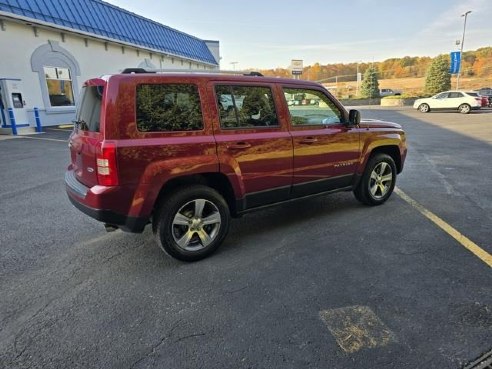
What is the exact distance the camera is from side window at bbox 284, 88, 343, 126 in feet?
14.2

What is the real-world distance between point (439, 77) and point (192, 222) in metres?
45.5

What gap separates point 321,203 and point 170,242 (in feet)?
9.26

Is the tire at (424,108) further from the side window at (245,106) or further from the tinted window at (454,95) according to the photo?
the side window at (245,106)

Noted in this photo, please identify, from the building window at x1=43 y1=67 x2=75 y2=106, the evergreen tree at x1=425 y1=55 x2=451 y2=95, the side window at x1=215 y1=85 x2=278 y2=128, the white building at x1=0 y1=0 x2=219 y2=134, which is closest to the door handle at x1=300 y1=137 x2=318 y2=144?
the side window at x1=215 y1=85 x2=278 y2=128

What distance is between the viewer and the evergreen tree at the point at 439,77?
133 feet

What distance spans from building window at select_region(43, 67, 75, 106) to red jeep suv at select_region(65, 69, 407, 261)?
49.8 feet

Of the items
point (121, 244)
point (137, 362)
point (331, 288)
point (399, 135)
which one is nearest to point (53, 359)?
point (137, 362)

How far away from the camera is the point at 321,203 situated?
5.56 meters

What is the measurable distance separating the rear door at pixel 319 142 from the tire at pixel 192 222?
45.3 inches

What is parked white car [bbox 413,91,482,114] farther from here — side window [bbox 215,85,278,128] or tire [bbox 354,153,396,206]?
side window [bbox 215,85,278,128]

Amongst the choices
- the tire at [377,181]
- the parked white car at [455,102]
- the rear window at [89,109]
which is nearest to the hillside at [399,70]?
the parked white car at [455,102]

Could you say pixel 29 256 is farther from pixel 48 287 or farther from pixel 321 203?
pixel 321 203

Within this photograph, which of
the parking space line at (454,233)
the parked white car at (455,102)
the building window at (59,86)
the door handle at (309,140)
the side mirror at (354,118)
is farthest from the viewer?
A: the parked white car at (455,102)

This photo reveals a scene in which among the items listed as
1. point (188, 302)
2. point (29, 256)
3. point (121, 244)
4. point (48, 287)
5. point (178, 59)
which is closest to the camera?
point (188, 302)
